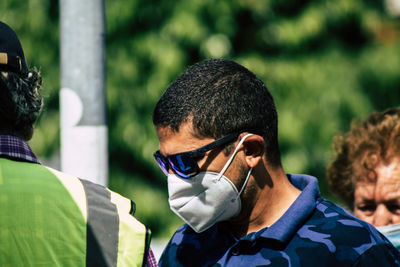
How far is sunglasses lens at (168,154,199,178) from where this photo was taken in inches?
88.4

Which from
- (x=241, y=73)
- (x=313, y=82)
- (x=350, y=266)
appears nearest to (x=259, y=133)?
(x=241, y=73)

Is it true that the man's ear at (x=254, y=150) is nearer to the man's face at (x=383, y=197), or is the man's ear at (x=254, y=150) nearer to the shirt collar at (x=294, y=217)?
the shirt collar at (x=294, y=217)

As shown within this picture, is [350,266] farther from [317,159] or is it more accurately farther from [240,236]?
[317,159]

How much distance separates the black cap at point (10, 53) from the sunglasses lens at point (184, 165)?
630 mm

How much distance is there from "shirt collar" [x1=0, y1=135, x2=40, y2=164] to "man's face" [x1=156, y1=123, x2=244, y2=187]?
1.92ft

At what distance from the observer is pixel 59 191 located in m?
1.75

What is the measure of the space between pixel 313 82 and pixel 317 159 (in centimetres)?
76

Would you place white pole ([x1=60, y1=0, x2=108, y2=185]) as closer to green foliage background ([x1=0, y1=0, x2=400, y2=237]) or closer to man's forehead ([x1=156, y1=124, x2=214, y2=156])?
man's forehead ([x1=156, y1=124, x2=214, y2=156])

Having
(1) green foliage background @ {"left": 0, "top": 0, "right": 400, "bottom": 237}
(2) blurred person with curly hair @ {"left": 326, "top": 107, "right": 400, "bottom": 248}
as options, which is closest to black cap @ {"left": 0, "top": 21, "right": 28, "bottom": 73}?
(2) blurred person with curly hair @ {"left": 326, "top": 107, "right": 400, "bottom": 248}

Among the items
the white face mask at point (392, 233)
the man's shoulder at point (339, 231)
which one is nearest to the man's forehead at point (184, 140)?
the man's shoulder at point (339, 231)

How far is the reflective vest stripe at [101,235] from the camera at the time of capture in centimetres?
175

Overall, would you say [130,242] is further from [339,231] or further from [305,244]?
[339,231]

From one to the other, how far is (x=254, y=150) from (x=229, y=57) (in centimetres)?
366

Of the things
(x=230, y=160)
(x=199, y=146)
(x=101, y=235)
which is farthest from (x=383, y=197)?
(x=101, y=235)
